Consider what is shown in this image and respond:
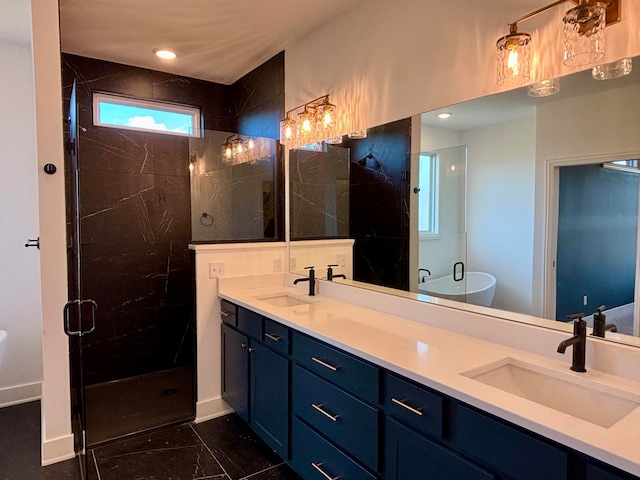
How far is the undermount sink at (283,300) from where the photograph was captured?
2709mm

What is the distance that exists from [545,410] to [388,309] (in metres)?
1.18

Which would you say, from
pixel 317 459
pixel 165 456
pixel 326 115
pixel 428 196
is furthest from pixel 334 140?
pixel 165 456

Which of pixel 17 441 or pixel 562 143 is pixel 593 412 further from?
pixel 17 441

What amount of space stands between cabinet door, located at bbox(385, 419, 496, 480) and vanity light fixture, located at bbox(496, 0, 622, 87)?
1.40 metres

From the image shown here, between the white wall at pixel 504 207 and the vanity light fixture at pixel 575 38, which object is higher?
the vanity light fixture at pixel 575 38

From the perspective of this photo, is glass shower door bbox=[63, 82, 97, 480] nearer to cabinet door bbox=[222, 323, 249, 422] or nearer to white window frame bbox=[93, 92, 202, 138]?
cabinet door bbox=[222, 323, 249, 422]

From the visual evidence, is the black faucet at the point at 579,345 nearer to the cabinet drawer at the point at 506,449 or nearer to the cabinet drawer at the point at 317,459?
the cabinet drawer at the point at 506,449

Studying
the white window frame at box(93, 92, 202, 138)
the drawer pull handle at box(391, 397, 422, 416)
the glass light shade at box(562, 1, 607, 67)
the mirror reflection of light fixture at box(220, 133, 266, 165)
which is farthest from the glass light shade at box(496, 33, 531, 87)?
the white window frame at box(93, 92, 202, 138)

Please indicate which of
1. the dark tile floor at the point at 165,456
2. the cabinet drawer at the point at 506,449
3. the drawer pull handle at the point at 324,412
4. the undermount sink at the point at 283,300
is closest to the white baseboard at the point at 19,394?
the dark tile floor at the point at 165,456

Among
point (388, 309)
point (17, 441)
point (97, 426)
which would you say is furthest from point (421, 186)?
point (17, 441)

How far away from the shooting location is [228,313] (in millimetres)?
2754

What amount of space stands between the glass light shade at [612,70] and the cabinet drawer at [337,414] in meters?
1.45

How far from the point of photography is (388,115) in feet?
7.47

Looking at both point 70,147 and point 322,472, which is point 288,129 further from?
point 322,472
